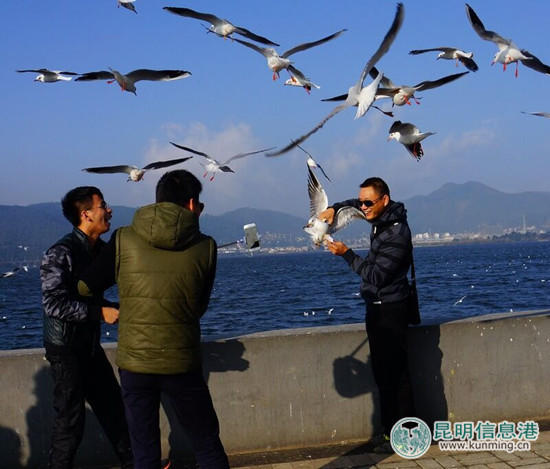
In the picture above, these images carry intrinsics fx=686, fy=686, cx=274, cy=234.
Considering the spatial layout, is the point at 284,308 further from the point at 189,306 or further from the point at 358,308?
the point at 189,306

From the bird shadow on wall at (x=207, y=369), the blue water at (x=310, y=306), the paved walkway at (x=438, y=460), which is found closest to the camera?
the paved walkway at (x=438, y=460)

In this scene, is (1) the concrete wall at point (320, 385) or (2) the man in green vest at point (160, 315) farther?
(1) the concrete wall at point (320, 385)

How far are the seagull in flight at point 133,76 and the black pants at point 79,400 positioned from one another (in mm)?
3027

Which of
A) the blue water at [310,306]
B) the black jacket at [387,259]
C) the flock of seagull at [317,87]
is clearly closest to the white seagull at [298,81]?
the flock of seagull at [317,87]

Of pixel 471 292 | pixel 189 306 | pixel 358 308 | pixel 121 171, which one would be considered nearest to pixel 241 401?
pixel 189 306

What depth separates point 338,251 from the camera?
4805mm

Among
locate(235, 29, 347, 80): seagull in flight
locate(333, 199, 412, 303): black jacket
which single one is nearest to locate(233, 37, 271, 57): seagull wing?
locate(235, 29, 347, 80): seagull in flight

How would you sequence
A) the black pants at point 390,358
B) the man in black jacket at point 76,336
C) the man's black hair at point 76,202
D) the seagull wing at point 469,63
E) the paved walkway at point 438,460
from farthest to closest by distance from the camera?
the seagull wing at point 469,63
the black pants at point 390,358
the paved walkway at point 438,460
the man's black hair at point 76,202
the man in black jacket at point 76,336

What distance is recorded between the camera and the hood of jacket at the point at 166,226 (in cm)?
334

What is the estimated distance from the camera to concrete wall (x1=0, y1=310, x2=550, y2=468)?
Result: 4.85m

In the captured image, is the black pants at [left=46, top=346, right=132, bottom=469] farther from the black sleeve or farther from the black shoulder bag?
the black shoulder bag

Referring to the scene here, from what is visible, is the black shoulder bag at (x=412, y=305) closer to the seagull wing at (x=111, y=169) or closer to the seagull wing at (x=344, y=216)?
the seagull wing at (x=344, y=216)

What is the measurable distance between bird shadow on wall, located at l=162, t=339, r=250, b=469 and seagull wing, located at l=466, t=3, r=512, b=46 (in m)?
3.33

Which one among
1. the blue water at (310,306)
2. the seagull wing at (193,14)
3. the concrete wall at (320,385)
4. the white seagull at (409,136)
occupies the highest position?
the seagull wing at (193,14)
